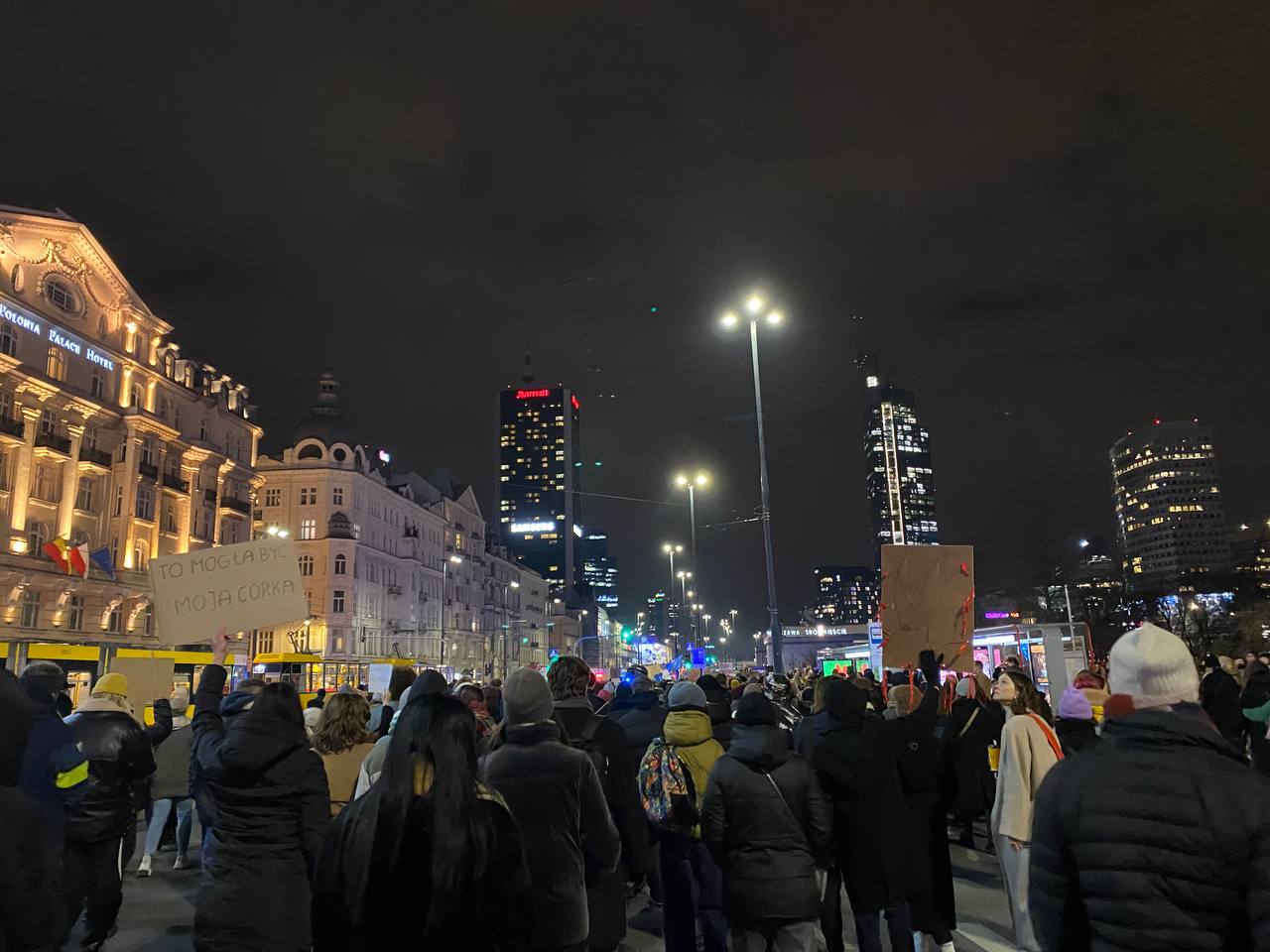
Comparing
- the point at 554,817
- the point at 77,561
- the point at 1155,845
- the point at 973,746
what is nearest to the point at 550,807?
the point at 554,817

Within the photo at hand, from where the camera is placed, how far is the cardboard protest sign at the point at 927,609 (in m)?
13.0

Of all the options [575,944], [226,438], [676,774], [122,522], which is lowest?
[575,944]

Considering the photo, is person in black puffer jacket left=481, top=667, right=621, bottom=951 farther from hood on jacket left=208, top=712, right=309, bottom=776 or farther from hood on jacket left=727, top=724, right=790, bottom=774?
hood on jacket left=208, top=712, right=309, bottom=776

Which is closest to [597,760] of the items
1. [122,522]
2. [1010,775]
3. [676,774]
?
[676,774]

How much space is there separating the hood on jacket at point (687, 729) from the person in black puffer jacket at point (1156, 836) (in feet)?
11.6

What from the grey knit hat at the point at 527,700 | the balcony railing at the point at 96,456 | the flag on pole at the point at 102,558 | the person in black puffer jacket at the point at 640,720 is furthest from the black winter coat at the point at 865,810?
the balcony railing at the point at 96,456

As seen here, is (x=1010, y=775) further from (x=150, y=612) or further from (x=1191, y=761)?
(x=150, y=612)

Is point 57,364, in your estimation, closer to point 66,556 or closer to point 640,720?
point 66,556

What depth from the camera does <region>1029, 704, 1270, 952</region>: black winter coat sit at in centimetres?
278

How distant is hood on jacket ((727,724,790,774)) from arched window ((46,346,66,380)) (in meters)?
47.4

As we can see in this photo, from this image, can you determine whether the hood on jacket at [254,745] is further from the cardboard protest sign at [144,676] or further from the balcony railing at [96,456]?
the balcony railing at [96,456]

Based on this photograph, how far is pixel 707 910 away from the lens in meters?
6.86

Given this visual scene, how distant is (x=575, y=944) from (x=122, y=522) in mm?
49888

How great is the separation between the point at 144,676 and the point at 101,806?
14.5 m
